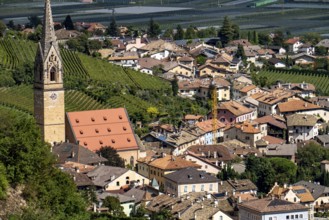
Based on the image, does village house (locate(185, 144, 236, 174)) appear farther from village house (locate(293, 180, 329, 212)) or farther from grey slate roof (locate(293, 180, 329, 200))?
village house (locate(293, 180, 329, 212))

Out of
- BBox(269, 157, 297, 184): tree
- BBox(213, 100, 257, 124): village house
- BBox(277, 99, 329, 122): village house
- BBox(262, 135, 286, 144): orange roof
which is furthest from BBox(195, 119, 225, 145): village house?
BBox(269, 157, 297, 184): tree

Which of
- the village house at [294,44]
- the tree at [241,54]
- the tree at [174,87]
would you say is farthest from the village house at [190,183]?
the village house at [294,44]

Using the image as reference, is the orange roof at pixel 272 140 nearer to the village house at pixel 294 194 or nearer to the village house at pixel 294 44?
the village house at pixel 294 194

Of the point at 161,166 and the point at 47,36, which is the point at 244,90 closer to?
the point at 47,36

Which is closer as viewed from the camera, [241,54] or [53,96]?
[53,96]

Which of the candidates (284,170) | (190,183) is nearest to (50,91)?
(190,183)

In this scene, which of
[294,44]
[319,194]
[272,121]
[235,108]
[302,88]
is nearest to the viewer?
[319,194]
